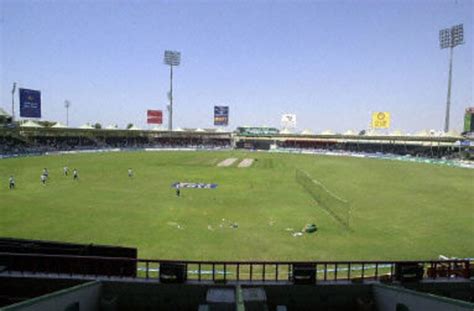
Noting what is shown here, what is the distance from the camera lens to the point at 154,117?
368ft

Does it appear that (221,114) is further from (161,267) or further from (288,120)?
(161,267)

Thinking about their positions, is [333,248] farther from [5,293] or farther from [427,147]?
[427,147]

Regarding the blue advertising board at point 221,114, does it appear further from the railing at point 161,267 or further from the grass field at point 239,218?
A: the railing at point 161,267

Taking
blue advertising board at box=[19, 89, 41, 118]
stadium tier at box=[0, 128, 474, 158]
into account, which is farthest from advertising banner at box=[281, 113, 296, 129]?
blue advertising board at box=[19, 89, 41, 118]

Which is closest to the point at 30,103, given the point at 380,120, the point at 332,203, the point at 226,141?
the point at 332,203

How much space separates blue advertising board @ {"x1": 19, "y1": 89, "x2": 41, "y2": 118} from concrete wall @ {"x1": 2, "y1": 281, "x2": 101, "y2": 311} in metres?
69.4

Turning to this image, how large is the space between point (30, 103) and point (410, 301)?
76579mm

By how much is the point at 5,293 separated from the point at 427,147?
113m

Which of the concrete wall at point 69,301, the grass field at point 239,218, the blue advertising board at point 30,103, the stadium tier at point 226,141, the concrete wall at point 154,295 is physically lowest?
the grass field at point 239,218

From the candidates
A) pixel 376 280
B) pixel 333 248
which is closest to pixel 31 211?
pixel 333 248

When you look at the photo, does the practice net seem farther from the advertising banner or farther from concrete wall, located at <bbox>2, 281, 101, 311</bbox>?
the advertising banner

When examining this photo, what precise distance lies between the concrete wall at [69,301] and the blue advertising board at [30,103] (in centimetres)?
6940

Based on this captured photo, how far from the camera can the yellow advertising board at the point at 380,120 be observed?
95.7 metres

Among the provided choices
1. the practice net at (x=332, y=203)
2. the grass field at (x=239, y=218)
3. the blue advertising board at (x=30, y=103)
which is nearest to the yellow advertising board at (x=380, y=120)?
the grass field at (x=239, y=218)
